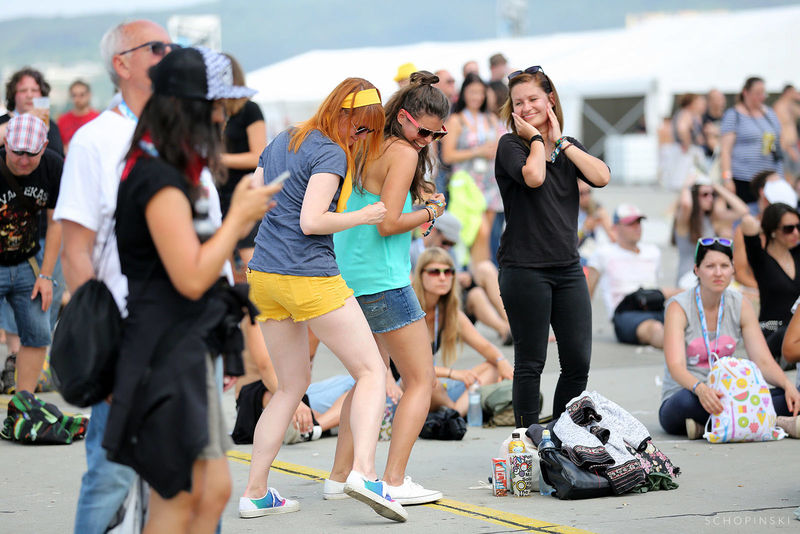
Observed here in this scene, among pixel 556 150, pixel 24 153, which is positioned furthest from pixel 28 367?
pixel 556 150

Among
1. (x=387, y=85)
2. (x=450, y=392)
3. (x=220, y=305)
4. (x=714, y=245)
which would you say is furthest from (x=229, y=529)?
(x=387, y=85)

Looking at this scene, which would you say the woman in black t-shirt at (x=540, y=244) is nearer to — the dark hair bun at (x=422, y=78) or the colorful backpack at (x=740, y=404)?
the dark hair bun at (x=422, y=78)

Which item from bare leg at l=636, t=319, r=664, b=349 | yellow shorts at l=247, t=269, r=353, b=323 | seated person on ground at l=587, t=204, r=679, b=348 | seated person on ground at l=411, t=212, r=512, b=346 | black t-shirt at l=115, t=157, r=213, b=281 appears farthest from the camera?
seated person on ground at l=587, t=204, r=679, b=348

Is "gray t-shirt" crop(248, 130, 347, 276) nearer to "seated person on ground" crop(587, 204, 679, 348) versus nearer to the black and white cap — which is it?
the black and white cap

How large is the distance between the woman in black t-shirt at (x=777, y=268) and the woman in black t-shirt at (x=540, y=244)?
3137 millimetres

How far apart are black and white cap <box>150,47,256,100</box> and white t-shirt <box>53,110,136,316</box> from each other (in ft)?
0.89

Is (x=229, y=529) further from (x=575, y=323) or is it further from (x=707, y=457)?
(x=707, y=457)

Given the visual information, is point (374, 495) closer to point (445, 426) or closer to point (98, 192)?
point (98, 192)

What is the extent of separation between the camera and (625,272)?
10344 mm

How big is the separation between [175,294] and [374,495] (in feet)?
5.51

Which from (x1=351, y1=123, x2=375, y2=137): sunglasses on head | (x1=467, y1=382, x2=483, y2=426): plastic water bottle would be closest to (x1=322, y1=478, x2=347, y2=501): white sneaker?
(x1=351, y1=123, x2=375, y2=137): sunglasses on head

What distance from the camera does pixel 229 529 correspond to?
4605 mm

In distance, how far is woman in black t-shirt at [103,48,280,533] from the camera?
3072mm

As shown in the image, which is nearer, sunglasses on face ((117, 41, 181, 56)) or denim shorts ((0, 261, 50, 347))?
sunglasses on face ((117, 41, 181, 56))
